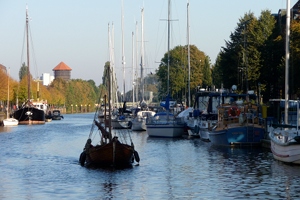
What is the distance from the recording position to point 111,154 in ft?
130

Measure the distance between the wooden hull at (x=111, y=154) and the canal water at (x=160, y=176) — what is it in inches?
31.1

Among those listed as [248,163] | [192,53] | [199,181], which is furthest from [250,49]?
[192,53]

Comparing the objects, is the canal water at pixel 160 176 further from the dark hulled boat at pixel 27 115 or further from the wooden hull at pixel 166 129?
the dark hulled boat at pixel 27 115

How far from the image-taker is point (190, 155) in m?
49.7

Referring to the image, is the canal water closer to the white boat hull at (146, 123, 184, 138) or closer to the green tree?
the white boat hull at (146, 123, 184, 138)

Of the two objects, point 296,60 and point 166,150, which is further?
point 296,60

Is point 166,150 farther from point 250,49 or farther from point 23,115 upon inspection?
point 23,115

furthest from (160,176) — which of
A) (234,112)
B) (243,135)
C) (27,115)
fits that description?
(27,115)

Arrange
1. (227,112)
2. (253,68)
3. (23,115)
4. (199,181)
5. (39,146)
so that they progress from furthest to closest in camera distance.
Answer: (23,115) → (253,68) → (39,146) → (227,112) → (199,181)

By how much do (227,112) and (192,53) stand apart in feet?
306

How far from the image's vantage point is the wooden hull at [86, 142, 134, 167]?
39.2m

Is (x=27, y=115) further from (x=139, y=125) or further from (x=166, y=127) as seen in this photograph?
(x=166, y=127)

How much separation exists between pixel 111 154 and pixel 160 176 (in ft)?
12.3

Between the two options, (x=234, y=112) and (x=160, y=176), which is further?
(x=234, y=112)
